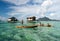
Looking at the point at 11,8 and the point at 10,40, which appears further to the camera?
the point at 11,8

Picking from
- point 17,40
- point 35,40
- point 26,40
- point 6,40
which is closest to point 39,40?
point 35,40

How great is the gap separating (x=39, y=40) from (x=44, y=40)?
405 millimetres

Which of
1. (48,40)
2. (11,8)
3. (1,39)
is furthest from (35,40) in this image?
(11,8)

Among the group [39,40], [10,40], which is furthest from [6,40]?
[39,40]

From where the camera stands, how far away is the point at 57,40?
10656 mm

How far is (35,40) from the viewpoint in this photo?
10492 mm

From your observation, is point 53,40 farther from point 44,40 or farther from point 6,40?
point 6,40

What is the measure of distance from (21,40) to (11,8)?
6.79 m

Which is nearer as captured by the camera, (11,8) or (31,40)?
(31,40)

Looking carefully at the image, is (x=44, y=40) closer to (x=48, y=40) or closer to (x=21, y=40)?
(x=48, y=40)

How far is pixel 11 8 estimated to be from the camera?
16188 mm

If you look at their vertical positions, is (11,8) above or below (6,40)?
above

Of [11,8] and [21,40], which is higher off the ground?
[11,8]

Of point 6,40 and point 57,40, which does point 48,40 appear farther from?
point 6,40
